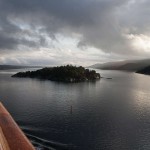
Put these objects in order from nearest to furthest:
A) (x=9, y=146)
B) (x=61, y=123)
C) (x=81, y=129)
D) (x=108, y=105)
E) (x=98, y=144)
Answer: (x=9, y=146), (x=98, y=144), (x=81, y=129), (x=61, y=123), (x=108, y=105)

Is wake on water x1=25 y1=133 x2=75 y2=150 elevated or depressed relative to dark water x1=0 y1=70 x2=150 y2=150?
depressed

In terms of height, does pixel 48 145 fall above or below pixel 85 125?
below

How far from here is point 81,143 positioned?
212 ft

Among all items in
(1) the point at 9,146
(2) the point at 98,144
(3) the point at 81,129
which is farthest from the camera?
(3) the point at 81,129

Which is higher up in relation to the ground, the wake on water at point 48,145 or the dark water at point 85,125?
the dark water at point 85,125

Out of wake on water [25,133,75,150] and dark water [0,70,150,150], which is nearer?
wake on water [25,133,75,150]

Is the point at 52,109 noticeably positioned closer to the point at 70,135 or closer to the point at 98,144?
the point at 70,135

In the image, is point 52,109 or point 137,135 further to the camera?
point 52,109

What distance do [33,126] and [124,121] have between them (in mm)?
33395

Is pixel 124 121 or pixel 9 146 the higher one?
pixel 9 146

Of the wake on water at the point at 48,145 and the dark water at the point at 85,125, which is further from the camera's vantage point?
the dark water at the point at 85,125

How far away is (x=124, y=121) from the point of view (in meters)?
87.1

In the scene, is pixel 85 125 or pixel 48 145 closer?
pixel 48 145

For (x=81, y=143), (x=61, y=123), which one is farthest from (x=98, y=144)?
(x=61, y=123)
